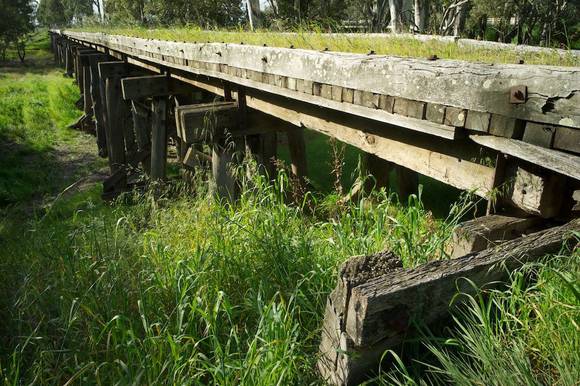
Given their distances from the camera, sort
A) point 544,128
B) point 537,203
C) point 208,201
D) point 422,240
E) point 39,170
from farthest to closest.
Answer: point 39,170
point 208,201
point 422,240
point 537,203
point 544,128

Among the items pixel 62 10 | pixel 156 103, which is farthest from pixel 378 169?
pixel 62 10

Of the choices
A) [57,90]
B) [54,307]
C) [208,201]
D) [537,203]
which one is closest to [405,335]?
[537,203]

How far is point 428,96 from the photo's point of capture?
6.82ft

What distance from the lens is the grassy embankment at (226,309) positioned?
1381 millimetres

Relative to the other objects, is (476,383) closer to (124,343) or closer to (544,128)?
(544,128)

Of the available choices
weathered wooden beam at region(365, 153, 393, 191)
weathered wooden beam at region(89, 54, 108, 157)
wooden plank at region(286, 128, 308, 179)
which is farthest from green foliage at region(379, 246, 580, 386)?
weathered wooden beam at region(89, 54, 108, 157)

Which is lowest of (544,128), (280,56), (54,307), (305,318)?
(54,307)

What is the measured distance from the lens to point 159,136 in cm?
609

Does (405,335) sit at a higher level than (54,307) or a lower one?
higher

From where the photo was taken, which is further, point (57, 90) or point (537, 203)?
point (57, 90)

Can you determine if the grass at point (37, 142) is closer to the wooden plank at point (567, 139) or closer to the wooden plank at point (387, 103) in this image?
the wooden plank at point (387, 103)

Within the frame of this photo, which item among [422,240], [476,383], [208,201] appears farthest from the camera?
[208,201]

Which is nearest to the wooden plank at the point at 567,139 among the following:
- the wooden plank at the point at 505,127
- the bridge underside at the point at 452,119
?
the bridge underside at the point at 452,119

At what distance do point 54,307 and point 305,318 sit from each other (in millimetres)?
1358
